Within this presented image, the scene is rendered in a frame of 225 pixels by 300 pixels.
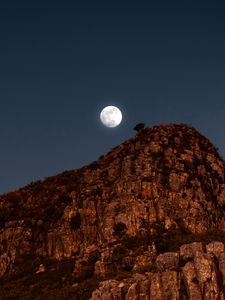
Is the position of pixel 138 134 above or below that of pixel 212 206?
above

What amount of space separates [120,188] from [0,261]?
23.9m

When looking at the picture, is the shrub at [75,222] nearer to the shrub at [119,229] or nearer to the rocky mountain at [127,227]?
the rocky mountain at [127,227]

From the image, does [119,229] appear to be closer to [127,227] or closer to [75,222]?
[127,227]

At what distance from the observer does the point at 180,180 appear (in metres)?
100

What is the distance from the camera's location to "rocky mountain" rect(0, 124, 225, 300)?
6575 cm

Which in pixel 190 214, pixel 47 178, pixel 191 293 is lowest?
pixel 191 293

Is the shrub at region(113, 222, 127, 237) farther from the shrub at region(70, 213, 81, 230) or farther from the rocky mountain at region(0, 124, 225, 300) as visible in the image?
the shrub at region(70, 213, 81, 230)

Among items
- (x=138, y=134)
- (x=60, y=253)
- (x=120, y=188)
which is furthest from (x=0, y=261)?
(x=138, y=134)

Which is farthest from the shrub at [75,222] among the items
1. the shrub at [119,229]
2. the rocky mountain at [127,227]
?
the shrub at [119,229]

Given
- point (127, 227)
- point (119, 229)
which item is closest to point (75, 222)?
point (119, 229)

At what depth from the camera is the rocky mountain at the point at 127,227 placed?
6575cm

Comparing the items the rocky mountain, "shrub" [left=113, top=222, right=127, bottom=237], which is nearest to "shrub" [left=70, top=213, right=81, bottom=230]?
the rocky mountain

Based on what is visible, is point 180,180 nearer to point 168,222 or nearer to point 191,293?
point 168,222

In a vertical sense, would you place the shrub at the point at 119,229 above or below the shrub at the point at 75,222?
below
